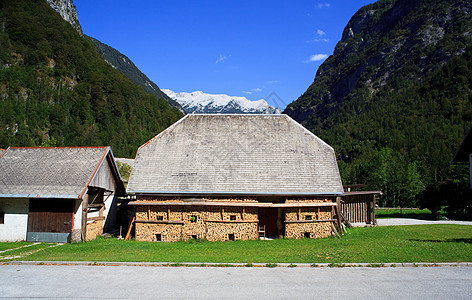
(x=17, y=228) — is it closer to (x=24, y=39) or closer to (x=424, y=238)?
(x=424, y=238)

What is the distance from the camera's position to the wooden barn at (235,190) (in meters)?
20.5

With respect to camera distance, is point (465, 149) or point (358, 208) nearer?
point (465, 149)

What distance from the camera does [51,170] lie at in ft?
69.9

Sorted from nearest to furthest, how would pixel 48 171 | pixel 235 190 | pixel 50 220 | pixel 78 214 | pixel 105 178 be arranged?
1. pixel 50 220
2. pixel 78 214
3. pixel 235 190
4. pixel 48 171
5. pixel 105 178

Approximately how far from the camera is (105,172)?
900 inches

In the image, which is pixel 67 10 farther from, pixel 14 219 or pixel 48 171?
pixel 14 219

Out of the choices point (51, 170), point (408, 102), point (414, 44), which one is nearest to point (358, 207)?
point (51, 170)

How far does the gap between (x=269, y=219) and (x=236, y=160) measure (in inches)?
172

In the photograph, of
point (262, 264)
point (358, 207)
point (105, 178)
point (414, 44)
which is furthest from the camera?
point (414, 44)

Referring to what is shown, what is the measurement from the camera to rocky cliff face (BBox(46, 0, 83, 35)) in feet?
544

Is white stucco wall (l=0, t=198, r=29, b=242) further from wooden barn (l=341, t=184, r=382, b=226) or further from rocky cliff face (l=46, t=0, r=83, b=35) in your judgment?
rocky cliff face (l=46, t=0, r=83, b=35)

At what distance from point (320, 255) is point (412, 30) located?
7466 inches

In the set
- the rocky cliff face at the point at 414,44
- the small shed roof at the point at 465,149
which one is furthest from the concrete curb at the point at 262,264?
the rocky cliff face at the point at 414,44

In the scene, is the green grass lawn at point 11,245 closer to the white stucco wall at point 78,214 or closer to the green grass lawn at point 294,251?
the green grass lawn at point 294,251
